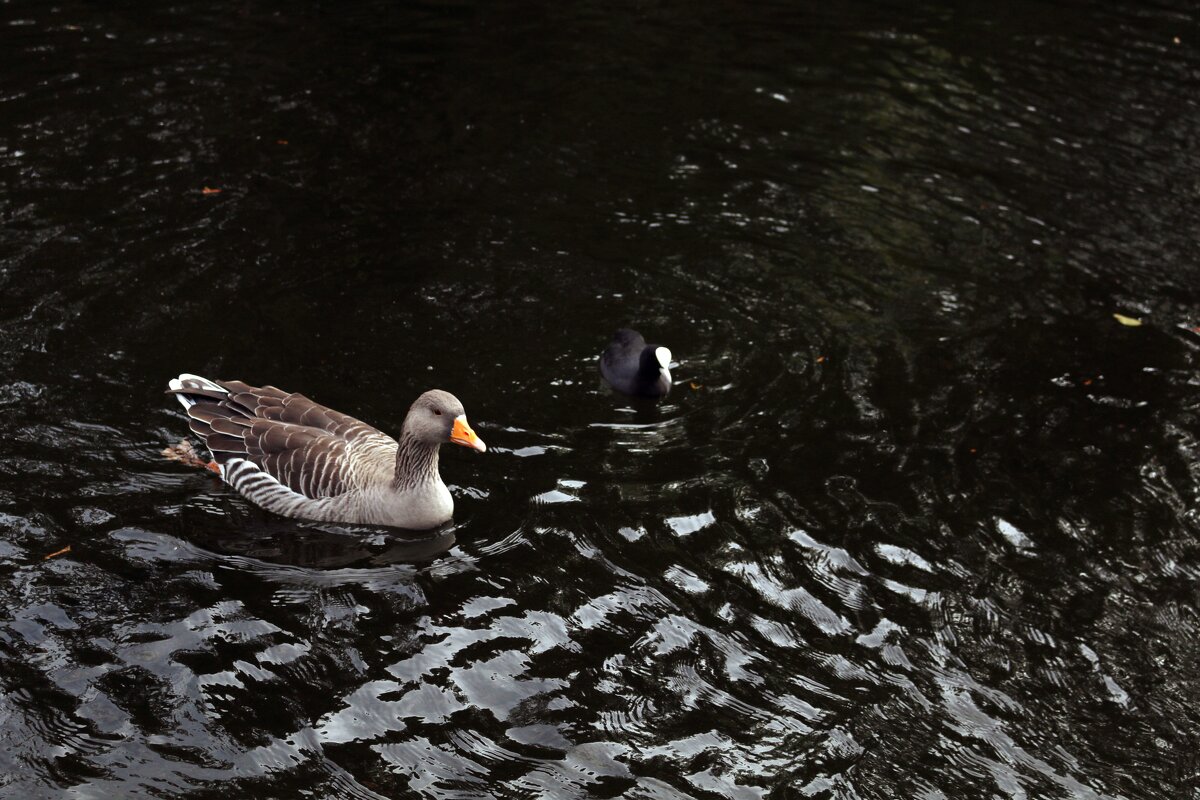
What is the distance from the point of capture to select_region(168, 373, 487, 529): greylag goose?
8297 millimetres

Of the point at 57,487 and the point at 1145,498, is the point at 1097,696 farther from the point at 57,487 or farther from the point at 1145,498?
the point at 57,487

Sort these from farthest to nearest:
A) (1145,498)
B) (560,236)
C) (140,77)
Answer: (140,77) < (560,236) < (1145,498)

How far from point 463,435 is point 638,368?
214 cm

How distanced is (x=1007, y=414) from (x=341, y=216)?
6.69 m

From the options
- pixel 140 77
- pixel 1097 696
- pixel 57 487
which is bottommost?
pixel 1097 696

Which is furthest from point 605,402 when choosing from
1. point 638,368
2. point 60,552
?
point 60,552

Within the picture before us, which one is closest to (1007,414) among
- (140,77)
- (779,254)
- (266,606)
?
(779,254)

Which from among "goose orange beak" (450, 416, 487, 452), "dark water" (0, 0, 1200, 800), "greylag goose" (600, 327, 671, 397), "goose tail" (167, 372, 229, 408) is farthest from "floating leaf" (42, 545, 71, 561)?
"greylag goose" (600, 327, 671, 397)

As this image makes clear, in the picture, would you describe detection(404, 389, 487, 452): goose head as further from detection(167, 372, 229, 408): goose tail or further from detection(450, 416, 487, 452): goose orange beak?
detection(167, 372, 229, 408): goose tail

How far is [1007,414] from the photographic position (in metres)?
10.2

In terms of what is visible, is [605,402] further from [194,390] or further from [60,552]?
[60,552]

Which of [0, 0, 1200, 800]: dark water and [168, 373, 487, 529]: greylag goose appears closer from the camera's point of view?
[0, 0, 1200, 800]: dark water

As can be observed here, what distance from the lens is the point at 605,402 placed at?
10023mm

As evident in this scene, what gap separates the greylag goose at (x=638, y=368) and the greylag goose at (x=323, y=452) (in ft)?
6.05
